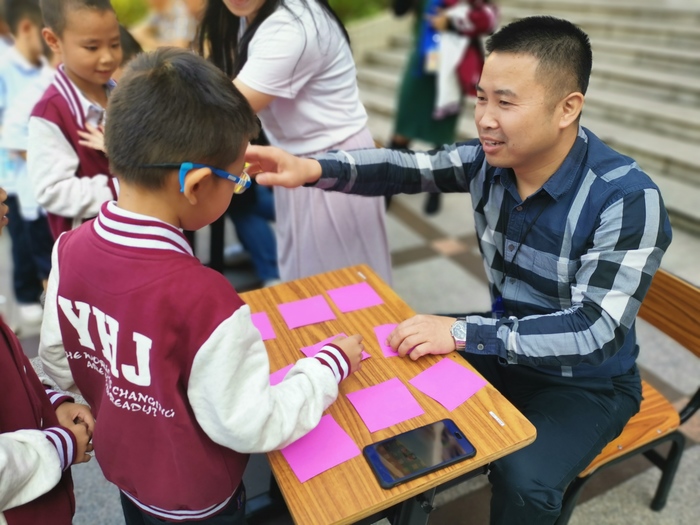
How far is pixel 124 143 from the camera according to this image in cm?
89

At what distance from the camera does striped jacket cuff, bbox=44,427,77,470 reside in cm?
104

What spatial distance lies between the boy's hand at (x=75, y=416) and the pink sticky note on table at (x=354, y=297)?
2.16 ft

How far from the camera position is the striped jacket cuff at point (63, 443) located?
3.42 ft

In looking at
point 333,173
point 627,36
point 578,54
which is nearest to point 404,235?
point 333,173

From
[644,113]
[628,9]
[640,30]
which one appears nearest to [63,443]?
[644,113]

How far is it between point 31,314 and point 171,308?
2347mm

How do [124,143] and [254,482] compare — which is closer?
[124,143]

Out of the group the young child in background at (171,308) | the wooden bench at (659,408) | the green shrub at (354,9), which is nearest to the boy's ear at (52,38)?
the young child in background at (171,308)

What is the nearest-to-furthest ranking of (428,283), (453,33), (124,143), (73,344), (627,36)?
(124,143) → (73,344) → (428,283) → (453,33) → (627,36)

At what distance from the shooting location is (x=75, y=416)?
117 cm

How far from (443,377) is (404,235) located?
2.66m

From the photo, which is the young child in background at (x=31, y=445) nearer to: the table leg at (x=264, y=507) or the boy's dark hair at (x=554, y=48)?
the table leg at (x=264, y=507)

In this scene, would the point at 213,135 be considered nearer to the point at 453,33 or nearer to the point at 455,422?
the point at 455,422

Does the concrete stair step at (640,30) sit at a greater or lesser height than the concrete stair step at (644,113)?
greater
